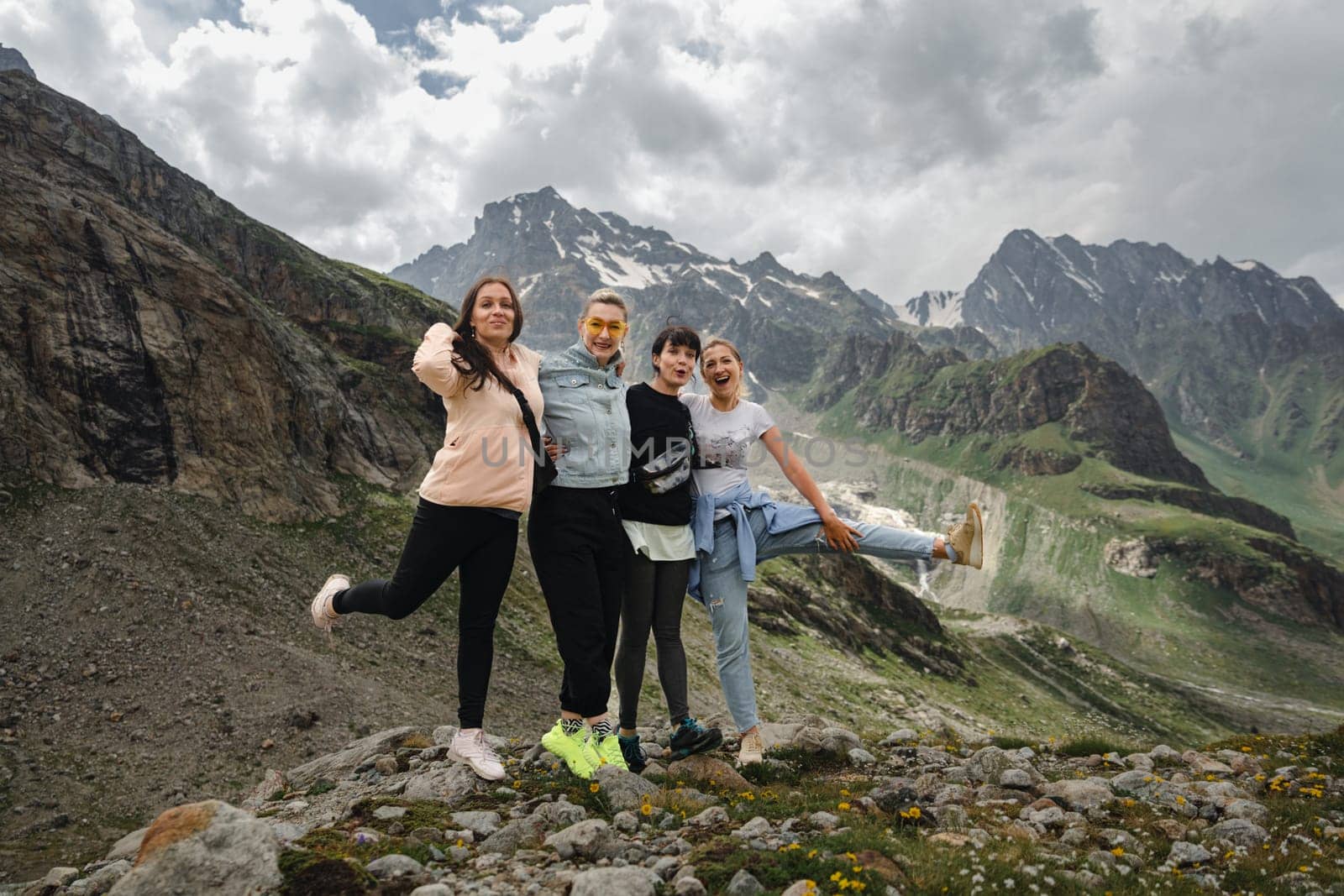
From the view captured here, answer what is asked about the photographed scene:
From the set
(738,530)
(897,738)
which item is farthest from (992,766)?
(738,530)

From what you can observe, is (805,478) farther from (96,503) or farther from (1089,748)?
(96,503)

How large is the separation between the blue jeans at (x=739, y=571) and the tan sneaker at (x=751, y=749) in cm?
13

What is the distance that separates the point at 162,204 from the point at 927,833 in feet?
263

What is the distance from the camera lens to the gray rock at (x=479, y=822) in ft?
20.6

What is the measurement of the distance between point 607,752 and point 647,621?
1577 mm

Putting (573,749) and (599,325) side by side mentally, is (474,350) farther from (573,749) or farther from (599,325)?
(573,749)

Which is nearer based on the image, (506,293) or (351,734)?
(506,293)

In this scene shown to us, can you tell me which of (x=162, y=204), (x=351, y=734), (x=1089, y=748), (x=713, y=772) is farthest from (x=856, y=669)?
(x=162, y=204)

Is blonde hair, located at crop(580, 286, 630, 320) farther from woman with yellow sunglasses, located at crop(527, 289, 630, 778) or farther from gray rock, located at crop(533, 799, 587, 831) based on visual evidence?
gray rock, located at crop(533, 799, 587, 831)

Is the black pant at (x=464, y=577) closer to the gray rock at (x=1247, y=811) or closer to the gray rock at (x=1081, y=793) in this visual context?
the gray rock at (x=1081, y=793)

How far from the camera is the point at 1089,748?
1080cm

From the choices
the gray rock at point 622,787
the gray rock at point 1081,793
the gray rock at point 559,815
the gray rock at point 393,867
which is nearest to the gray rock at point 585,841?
the gray rock at point 559,815

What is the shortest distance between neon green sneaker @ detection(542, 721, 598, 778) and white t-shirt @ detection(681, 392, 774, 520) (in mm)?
3095

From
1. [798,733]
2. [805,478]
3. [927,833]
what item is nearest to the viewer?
[927,833]
